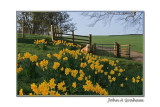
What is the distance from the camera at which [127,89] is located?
4.07m

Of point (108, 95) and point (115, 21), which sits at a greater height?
point (115, 21)

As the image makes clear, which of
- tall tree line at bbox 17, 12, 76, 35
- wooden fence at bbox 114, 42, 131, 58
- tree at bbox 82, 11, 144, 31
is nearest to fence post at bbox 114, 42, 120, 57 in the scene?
wooden fence at bbox 114, 42, 131, 58

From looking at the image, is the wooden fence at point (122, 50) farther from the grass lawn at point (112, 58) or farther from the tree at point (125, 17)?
the tree at point (125, 17)

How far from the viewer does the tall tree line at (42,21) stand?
4324mm

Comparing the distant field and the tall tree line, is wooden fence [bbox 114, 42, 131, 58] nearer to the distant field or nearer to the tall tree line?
the distant field

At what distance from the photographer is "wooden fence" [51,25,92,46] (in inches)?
170

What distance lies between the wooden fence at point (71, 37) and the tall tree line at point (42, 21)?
0.14 meters

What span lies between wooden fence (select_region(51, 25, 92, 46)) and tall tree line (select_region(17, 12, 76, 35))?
14 centimetres

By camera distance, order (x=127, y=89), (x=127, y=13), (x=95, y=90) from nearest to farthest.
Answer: (x=95, y=90) < (x=127, y=89) < (x=127, y=13)

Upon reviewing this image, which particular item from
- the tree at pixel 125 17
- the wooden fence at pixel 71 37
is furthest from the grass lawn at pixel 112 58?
the tree at pixel 125 17

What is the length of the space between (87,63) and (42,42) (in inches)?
46.6

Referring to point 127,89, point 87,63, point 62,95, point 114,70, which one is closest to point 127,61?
point 114,70

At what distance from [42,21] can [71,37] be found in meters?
0.78

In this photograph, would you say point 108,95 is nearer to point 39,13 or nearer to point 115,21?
point 115,21
